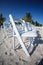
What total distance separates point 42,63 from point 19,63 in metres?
0.67

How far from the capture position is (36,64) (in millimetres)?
3850

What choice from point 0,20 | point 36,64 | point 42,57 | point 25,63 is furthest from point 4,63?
point 0,20

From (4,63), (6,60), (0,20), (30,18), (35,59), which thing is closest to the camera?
(4,63)

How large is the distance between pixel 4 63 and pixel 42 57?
1375 mm

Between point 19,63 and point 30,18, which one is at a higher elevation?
point 30,18

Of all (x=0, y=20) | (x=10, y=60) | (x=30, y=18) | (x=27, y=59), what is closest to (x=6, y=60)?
(x=10, y=60)

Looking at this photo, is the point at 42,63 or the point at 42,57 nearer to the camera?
the point at 42,63

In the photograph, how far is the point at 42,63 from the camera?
12.8ft

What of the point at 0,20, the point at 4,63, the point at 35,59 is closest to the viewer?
the point at 4,63

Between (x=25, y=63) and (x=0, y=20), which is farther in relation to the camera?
(x=0, y=20)

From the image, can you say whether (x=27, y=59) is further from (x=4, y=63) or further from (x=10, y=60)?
(x=4, y=63)

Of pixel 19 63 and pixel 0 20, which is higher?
pixel 0 20

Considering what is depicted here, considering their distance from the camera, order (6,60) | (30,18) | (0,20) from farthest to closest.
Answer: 1. (30,18)
2. (0,20)
3. (6,60)

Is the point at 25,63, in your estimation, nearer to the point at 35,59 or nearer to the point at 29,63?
the point at 29,63
